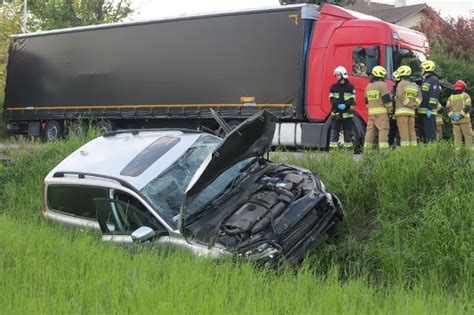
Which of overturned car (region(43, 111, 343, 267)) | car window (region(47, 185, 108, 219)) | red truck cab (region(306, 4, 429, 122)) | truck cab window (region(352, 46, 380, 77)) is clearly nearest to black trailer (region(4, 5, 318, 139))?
red truck cab (region(306, 4, 429, 122))

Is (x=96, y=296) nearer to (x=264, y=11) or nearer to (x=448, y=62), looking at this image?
(x=264, y=11)

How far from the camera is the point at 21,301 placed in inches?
141

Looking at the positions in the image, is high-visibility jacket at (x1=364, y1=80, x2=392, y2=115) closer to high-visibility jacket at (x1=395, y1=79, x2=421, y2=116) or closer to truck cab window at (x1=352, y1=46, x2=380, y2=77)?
high-visibility jacket at (x1=395, y1=79, x2=421, y2=116)

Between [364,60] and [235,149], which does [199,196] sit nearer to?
[235,149]

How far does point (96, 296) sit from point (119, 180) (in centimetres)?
218

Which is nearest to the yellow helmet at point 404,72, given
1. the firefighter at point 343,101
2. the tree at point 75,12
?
the firefighter at point 343,101

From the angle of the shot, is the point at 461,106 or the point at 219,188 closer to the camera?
the point at 219,188

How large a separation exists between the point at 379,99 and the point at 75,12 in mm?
25822

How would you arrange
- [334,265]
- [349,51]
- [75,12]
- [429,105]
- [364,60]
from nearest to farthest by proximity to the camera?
1. [334,265]
2. [429,105]
3. [364,60]
4. [349,51]
5. [75,12]

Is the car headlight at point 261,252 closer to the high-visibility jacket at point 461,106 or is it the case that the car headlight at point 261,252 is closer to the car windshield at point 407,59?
the high-visibility jacket at point 461,106

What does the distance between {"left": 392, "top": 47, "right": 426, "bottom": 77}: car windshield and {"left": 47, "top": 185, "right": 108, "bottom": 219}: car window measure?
8.49 metres

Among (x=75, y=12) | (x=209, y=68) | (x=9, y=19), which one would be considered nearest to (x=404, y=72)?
(x=209, y=68)

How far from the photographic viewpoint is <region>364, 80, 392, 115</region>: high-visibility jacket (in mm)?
9836

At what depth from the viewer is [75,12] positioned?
105 ft
